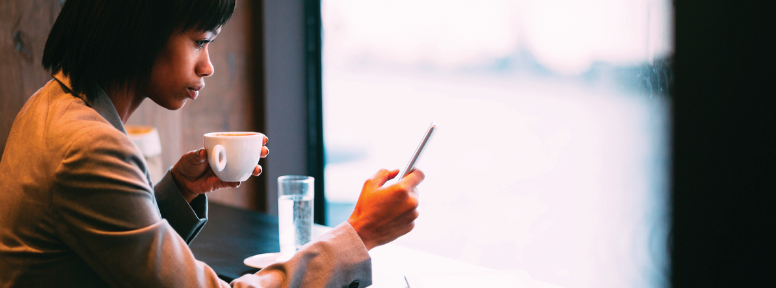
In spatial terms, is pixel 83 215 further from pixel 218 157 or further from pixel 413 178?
pixel 413 178

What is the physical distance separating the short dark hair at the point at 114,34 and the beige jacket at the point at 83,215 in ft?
0.15

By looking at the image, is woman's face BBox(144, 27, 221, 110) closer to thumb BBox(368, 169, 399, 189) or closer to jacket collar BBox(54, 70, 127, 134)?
jacket collar BBox(54, 70, 127, 134)

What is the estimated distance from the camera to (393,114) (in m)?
2.49

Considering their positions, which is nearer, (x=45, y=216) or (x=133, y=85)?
(x=45, y=216)

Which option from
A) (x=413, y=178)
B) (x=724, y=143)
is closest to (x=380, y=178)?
(x=413, y=178)

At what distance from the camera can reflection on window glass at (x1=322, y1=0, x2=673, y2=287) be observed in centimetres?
170

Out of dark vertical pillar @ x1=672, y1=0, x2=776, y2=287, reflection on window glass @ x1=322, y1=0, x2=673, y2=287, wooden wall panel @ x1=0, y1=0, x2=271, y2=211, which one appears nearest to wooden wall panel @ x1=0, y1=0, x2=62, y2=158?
wooden wall panel @ x1=0, y1=0, x2=271, y2=211

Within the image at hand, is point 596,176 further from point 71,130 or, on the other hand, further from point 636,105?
point 71,130

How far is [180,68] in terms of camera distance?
76 cm

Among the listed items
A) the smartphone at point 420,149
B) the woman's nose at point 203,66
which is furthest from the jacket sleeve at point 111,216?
the smartphone at point 420,149

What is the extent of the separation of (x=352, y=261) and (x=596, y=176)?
1377 millimetres

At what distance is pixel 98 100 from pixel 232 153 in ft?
0.70

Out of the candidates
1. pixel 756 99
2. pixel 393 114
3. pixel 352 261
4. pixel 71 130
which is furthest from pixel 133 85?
pixel 393 114

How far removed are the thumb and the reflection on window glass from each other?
3.86 feet
